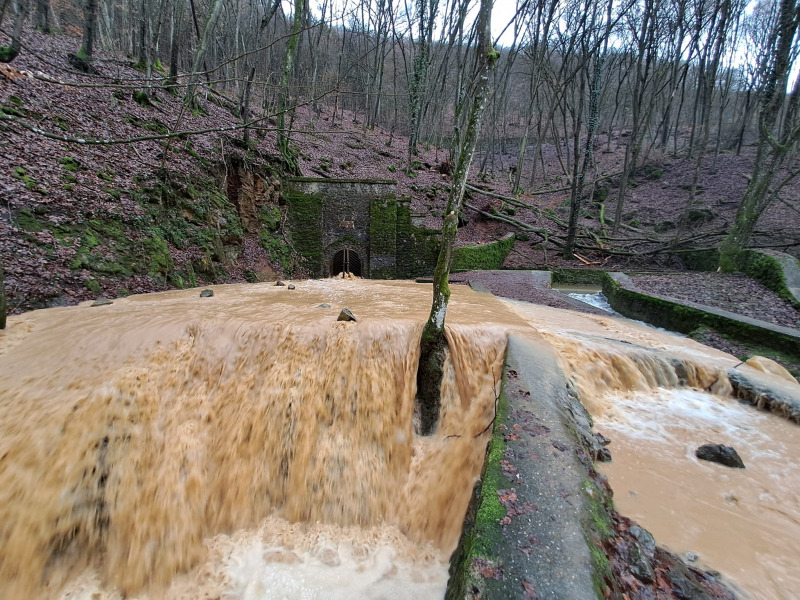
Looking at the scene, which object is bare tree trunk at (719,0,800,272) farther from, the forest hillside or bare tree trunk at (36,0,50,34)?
bare tree trunk at (36,0,50,34)

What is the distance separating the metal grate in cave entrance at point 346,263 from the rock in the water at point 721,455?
1302cm

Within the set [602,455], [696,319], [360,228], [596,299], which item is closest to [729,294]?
[696,319]

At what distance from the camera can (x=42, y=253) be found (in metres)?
6.44

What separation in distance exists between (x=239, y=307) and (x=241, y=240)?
6.07 m

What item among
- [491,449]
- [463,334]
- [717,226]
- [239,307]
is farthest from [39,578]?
[717,226]

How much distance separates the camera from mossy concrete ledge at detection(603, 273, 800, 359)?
6.02 metres

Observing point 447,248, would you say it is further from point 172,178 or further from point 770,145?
point 770,145

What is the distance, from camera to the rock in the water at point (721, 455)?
11.6ft

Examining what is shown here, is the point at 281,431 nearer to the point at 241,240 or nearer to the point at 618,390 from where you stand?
the point at 618,390

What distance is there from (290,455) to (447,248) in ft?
10.0

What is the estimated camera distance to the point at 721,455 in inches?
140

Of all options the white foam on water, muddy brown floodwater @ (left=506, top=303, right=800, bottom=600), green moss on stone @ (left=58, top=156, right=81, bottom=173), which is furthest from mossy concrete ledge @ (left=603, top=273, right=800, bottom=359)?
green moss on stone @ (left=58, top=156, right=81, bottom=173)

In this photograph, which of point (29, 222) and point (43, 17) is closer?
point (29, 222)

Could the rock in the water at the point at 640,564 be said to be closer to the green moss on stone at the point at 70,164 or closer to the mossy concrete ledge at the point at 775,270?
the mossy concrete ledge at the point at 775,270
